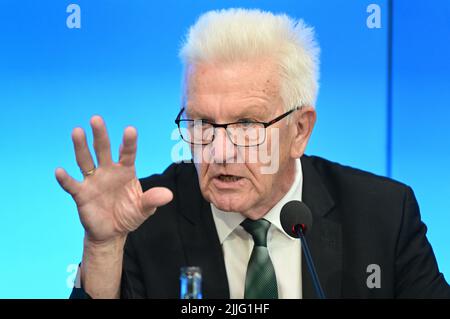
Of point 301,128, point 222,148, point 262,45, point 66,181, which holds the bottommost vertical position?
point 66,181

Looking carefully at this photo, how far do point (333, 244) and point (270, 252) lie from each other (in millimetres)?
194

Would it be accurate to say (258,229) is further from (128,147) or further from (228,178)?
(128,147)

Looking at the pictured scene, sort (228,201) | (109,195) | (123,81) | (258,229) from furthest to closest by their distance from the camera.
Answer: (123,81)
(258,229)
(228,201)
(109,195)

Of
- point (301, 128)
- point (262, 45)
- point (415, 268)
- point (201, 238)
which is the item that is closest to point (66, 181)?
point (201, 238)

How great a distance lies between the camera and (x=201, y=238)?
210cm

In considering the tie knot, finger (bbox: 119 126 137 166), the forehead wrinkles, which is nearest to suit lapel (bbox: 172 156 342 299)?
the tie knot

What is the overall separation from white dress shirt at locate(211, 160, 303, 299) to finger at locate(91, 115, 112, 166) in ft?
1.77

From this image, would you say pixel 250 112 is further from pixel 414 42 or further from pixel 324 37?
pixel 414 42

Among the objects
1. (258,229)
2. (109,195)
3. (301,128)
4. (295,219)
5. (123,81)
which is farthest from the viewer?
(123,81)

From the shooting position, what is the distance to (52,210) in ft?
9.29

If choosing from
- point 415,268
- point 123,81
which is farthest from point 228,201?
point 123,81

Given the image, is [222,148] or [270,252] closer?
[222,148]

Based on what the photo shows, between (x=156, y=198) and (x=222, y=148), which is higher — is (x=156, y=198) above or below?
below

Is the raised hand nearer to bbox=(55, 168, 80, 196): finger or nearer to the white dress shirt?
bbox=(55, 168, 80, 196): finger
